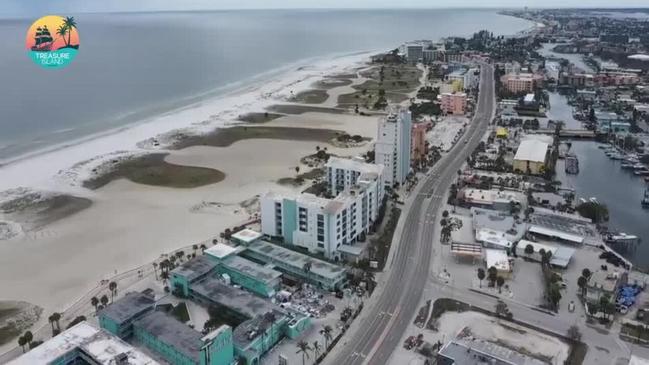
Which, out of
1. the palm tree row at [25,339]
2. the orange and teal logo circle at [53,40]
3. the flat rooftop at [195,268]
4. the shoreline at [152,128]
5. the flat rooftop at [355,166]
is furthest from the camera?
the shoreline at [152,128]

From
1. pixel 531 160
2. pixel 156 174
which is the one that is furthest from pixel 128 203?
pixel 531 160

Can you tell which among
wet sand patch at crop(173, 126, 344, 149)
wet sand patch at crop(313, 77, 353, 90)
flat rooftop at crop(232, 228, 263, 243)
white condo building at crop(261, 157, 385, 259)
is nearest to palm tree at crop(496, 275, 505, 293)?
white condo building at crop(261, 157, 385, 259)

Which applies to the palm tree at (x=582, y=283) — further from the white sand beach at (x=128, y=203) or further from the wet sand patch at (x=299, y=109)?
the wet sand patch at (x=299, y=109)

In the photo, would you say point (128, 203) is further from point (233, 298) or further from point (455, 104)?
point (455, 104)

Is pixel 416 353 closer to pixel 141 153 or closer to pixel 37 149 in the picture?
pixel 141 153

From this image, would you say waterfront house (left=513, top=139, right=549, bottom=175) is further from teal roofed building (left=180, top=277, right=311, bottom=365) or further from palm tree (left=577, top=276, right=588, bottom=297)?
teal roofed building (left=180, top=277, right=311, bottom=365)

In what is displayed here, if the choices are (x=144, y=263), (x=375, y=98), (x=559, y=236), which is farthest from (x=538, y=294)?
(x=375, y=98)

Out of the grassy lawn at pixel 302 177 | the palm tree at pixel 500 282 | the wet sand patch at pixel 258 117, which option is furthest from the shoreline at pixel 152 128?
the palm tree at pixel 500 282
